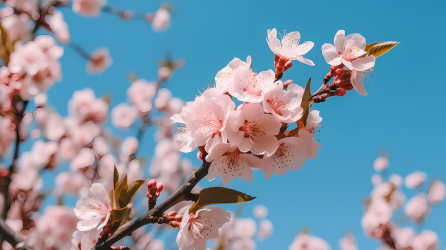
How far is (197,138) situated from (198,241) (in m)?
0.43

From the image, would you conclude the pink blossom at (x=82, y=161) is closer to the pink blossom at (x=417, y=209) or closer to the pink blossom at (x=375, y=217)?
the pink blossom at (x=375, y=217)

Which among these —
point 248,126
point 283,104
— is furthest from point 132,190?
point 283,104

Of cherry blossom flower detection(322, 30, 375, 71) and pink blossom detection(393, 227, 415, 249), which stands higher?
pink blossom detection(393, 227, 415, 249)

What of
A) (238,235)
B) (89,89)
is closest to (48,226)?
(89,89)

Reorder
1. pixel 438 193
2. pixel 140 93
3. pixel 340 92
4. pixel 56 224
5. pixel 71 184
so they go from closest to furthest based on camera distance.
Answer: pixel 340 92, pixel 56 224, pixel 71 184, pixel 140 93, pixel 438 193

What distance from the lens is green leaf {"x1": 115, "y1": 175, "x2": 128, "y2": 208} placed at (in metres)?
1.08

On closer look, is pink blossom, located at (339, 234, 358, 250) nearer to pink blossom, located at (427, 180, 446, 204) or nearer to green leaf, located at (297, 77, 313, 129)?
pink blossom, located at (427, 180, 446, 204)

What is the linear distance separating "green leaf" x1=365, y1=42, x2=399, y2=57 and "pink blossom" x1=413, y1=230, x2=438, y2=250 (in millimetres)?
7280

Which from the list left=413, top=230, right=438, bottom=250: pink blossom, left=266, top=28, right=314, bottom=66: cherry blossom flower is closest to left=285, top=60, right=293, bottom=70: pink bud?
left=266, top=28, right=314, bottom=66: cherry blossom flower

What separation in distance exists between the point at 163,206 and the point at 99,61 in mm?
3964

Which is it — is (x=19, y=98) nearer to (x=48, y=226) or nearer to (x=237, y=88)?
(x=48, y=226)

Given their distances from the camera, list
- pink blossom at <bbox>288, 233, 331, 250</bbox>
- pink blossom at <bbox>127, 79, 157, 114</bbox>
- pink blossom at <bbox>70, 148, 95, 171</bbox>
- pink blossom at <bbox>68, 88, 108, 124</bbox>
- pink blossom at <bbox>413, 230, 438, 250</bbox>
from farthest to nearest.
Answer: pink blossom at <bbox>288, 233, 331, 250</bbox>, pink blossom at <bbox>413, 230, 438, 250</bbox>, pink blossom at <bbox>127, 79, 157, 114</bbox>, pink blossom at <bbox>68, 88, 108, 124</bbox>, pink blossom at <bbox>70, 148, 95, 171</bbox>

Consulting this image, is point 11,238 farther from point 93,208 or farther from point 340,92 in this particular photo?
point 340,92

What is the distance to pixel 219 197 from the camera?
0.96 metres
